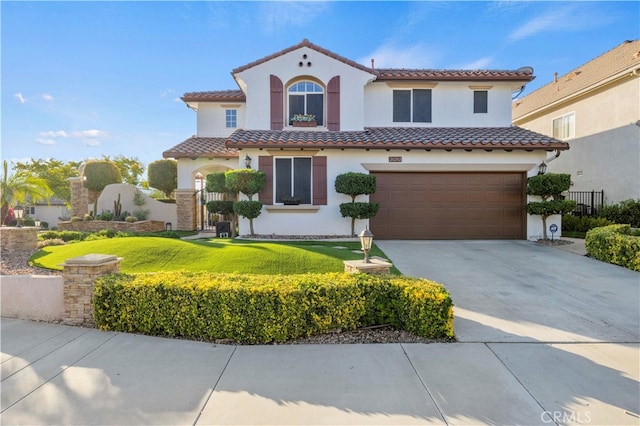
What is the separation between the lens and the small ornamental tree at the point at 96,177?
16156mm

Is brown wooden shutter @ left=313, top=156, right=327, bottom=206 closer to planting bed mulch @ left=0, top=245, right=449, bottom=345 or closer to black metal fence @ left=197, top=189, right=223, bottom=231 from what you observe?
black metal fence @ left=197, top=189, right=223, bottom=231

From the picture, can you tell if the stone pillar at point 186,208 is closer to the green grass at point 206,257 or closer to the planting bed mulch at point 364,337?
the green grass at point 206,257

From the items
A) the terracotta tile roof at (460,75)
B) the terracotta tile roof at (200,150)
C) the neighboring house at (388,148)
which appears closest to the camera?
the neighboring house at (388,148)

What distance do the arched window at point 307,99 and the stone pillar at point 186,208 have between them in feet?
20.1

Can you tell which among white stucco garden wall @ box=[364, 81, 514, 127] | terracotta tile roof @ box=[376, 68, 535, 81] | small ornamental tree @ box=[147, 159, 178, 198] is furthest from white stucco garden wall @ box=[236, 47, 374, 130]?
small ornamental tree @ box=[147, 159, 178, 198]

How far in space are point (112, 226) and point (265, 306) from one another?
1355cm

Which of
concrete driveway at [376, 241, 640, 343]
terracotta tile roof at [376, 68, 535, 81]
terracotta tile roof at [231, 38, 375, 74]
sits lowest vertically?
concrete driveway at [376, 241, 640, 343]

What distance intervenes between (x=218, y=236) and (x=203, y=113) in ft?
22.0

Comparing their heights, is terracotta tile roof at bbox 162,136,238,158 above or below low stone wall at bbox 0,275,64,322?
above

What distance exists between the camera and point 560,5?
32.9ft

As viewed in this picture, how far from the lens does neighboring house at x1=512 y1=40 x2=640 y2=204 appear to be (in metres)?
13.5

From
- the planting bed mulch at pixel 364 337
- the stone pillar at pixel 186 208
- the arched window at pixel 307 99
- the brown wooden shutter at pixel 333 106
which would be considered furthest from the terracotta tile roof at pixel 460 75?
the planting bed mulch at pixel 364 337

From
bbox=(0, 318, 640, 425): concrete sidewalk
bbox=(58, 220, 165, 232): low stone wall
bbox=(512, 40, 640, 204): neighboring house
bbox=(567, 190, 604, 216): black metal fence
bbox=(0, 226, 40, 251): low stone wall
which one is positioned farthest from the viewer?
bbox=(567, 190, 604, 216): black metal fence

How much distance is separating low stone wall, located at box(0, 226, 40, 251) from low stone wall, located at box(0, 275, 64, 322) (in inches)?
257
